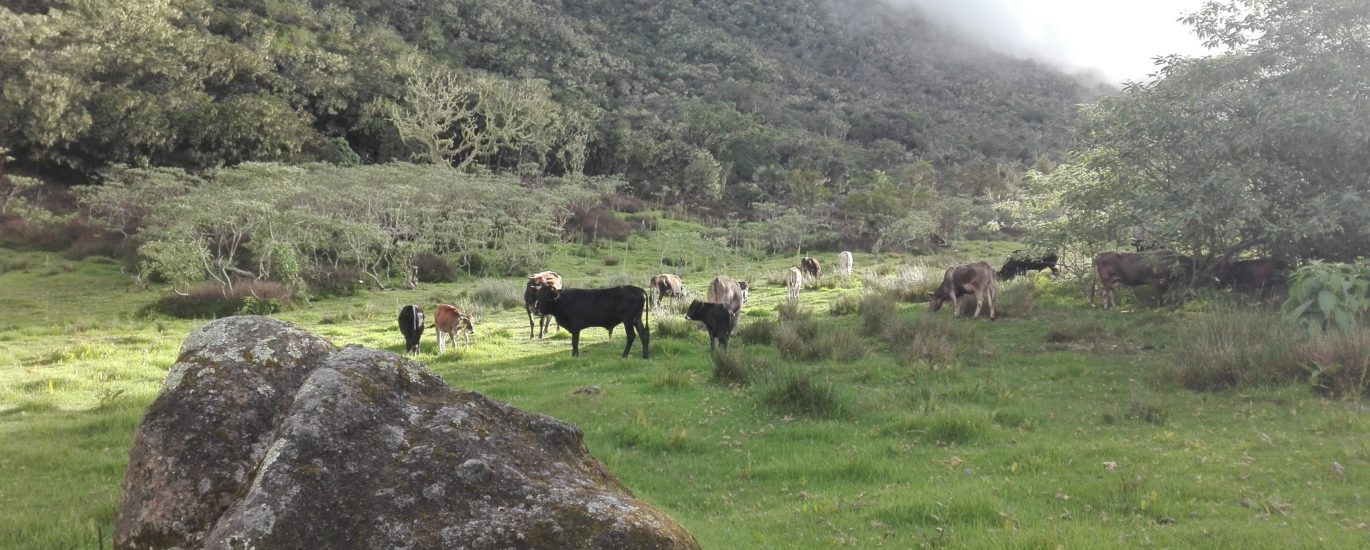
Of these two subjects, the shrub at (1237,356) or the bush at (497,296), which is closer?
the shrub at (1237,356)

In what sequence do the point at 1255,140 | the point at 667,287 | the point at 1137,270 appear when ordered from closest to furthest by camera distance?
the point at 1255,140, the point at 1137,270, the point at 667,287

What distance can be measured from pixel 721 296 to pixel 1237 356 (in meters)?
10.7

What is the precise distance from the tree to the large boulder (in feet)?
44.4

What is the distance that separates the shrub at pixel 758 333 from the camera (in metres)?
15.1

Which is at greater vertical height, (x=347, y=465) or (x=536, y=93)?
(x=536, y=93)

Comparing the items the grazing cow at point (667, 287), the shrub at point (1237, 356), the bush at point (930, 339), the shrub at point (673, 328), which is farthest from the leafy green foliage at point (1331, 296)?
the grazing cow at point (667, 287)

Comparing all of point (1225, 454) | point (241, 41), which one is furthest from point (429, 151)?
point (1225, 454)

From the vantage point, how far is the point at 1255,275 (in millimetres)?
15977

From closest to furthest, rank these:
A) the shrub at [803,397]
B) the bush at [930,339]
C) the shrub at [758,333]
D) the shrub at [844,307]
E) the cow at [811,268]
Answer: the shrub at [803,397], the bush at [930,339], the shrub at [758,333], the shrub at [844,307], the cow at [811,268]

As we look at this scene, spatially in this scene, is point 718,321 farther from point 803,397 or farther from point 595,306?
point 803,397

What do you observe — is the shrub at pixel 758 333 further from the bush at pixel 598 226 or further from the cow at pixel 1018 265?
the bush at pixel 598 226

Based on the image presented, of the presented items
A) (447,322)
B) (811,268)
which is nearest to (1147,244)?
(811,268)

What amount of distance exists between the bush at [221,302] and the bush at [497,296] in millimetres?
6020

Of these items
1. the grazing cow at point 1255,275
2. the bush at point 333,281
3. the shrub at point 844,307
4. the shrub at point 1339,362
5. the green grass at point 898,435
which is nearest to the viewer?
the green grass at point 898,435
